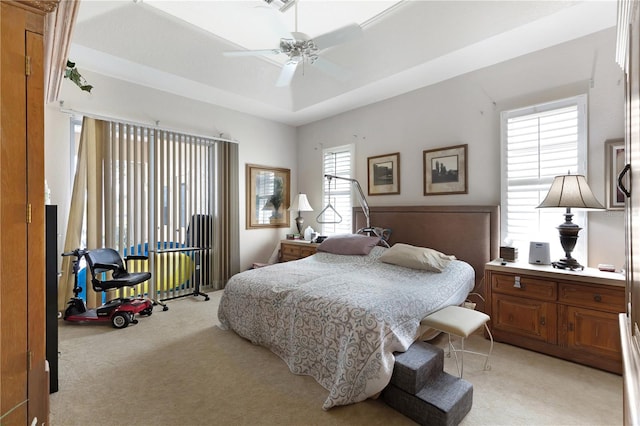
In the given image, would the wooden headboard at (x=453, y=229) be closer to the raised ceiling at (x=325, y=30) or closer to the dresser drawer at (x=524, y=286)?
the dresser drawer at (x=524, y=286)

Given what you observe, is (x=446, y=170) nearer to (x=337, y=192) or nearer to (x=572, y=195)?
(x=572, y=195)

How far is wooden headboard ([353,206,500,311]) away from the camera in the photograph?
3393mm

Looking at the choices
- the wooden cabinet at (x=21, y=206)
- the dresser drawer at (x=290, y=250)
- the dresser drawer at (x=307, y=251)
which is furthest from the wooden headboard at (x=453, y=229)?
the wooden cabinet at (x=21, y=206)

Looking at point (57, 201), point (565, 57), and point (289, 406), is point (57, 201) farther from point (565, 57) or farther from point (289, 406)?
point (565, 57)

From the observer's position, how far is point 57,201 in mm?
3467

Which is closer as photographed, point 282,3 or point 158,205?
point 282,3

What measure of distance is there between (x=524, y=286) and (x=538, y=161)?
1.38 meters

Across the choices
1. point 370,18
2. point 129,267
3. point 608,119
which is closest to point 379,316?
point 608,119

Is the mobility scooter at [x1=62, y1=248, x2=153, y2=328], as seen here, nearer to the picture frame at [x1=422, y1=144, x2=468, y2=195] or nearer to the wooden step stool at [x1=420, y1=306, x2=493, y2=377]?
the wooden step stool at [x1=420, y1=306, x2=493, y2=377]

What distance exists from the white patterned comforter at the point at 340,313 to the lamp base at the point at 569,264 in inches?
30.0

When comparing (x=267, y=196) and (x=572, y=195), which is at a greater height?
(x=267, y=196)

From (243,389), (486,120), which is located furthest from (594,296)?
(243,389)

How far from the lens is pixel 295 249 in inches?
197

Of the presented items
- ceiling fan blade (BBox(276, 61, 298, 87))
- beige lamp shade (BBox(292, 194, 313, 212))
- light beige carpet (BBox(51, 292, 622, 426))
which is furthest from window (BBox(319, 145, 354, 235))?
light beige carpet (BBox(51, 292, 622, 426))
